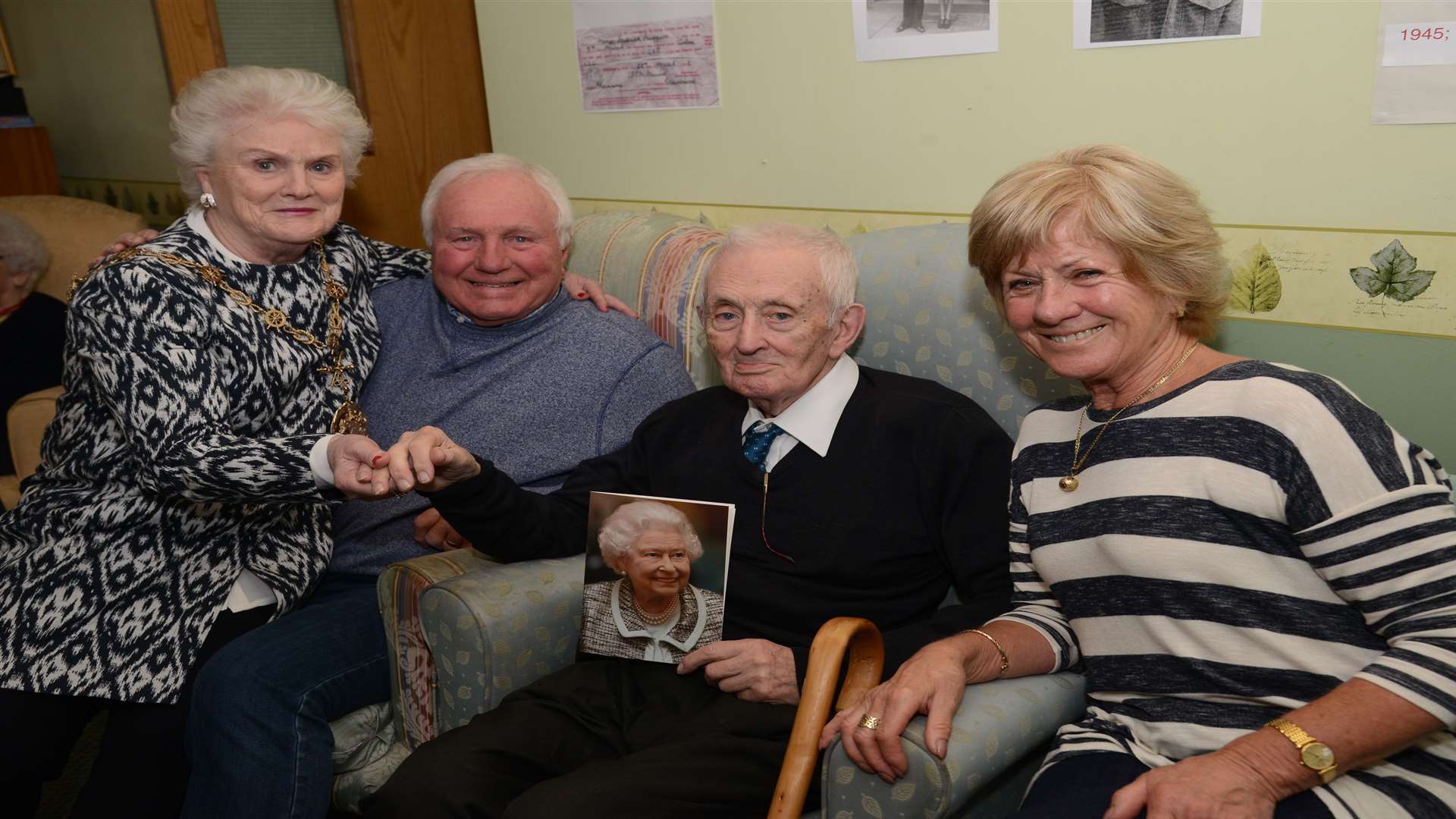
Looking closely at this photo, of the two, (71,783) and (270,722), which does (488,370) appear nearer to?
(270,722)

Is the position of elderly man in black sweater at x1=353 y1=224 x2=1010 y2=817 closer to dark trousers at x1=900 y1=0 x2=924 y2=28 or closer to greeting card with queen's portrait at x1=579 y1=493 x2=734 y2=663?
greeting card with queen's portrait at x1=579 y1=493 x2=734 y2=663

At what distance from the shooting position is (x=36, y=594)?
167 centimetres

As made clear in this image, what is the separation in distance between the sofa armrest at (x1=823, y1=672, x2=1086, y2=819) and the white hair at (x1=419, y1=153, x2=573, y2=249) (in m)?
→ 1.18

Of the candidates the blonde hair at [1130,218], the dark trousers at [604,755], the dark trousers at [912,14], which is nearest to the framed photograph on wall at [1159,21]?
the dark trousers at [912,14]

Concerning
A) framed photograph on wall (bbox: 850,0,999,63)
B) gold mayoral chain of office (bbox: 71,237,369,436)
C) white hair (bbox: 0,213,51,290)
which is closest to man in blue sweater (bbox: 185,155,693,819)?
gold mayoral chain of office (bbox: 71,237,369,436)

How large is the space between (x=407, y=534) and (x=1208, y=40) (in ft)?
4.97

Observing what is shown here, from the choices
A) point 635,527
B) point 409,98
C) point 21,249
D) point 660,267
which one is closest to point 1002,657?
point 635,527

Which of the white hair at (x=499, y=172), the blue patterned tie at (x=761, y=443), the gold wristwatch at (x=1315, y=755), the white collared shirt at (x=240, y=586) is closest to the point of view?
the gold wristwatch at (x=1315, y=755)

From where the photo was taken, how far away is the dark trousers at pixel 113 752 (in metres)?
1.62

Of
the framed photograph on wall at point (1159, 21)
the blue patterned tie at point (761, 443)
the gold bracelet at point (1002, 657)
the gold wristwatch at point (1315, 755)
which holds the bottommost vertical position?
the gold bracelet at point (1002, 657)

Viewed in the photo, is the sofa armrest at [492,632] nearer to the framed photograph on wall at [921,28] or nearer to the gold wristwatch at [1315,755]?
the gold wristwatch at [1315,755]

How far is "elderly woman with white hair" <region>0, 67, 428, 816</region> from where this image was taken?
1561mm

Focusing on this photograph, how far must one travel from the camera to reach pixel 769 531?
1.55 meters

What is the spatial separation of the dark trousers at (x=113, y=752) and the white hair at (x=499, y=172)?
2.84 ft
